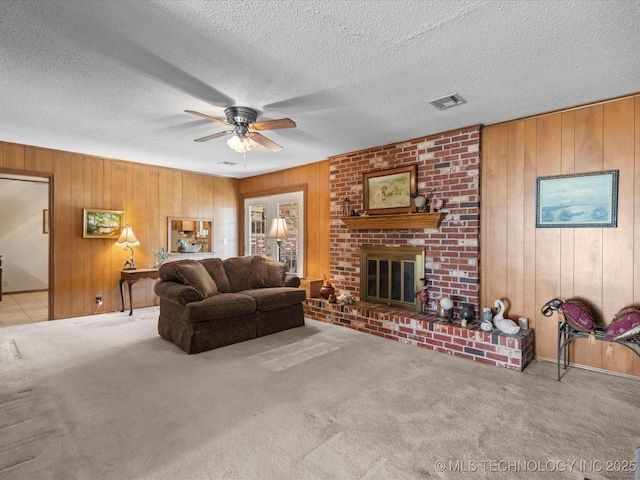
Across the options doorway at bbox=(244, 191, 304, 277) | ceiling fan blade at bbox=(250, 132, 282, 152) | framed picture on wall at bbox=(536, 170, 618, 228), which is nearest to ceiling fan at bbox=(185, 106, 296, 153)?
ceiling fan blade at bbox=(250, 132, 282, 152)

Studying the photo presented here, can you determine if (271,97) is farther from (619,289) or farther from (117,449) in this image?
(619,289)

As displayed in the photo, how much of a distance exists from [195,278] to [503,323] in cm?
336

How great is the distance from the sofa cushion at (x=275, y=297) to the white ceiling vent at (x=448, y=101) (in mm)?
2770

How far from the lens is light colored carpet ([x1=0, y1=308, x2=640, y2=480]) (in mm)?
1742

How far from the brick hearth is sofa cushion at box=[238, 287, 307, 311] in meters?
0.56

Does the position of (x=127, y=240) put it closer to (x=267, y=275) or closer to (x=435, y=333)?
(x=267, y=275)

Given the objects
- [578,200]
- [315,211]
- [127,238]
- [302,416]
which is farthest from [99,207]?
[578,200]

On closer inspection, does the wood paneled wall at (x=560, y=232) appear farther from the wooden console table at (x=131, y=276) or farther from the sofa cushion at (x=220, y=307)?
the wooden console table at (x=131, y=276)

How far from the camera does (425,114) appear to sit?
3355 millimetres

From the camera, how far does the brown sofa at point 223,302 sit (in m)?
3.50

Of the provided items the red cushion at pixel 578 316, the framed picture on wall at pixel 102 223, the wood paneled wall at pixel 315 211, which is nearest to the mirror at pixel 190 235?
the framed picture on wall at pixel 102 223

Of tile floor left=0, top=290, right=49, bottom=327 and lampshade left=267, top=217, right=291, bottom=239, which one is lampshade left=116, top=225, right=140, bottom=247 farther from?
lampshade left=267, top=217, right=291, bottom=239

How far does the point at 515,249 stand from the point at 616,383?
1399mm

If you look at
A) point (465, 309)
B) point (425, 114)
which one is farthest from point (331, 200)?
point (465, 309)
